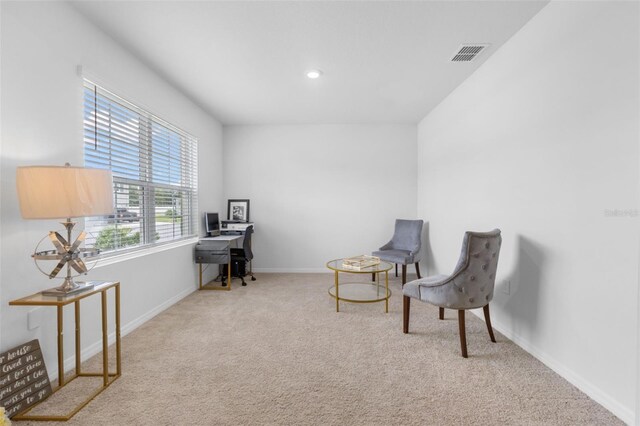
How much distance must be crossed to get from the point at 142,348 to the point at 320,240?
3.15 metres

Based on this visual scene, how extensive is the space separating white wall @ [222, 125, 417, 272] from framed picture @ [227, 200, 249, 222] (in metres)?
0.12

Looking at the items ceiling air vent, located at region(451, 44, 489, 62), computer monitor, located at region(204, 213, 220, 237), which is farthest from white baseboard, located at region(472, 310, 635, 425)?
computer monitor, located at region(204, 213, 220, 237)

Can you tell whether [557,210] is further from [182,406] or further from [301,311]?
[182,406]

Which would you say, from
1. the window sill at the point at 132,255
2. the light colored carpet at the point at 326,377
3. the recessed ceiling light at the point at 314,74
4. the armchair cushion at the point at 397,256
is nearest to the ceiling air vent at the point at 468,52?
the recessed ceiling light at the point at 314,74

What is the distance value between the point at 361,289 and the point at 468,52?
287cm

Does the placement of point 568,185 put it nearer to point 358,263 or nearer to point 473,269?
point 473,269

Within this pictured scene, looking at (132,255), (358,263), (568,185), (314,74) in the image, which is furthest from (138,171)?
(568,185)

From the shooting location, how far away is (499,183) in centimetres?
274

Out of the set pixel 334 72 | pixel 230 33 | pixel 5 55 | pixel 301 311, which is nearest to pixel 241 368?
pixel 301 311

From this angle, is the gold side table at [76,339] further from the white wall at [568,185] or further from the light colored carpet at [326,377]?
the white wall at [568,185]

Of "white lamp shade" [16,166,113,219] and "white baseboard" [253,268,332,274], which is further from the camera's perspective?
"white baseboard" [253,268,332,274]

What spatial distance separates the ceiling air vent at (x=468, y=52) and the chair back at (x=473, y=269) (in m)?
1.64

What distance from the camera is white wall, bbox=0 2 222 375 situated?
5.66 feet

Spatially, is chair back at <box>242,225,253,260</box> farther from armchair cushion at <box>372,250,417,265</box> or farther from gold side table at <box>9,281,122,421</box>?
gold side table at <box>9,281,122,421</box>
